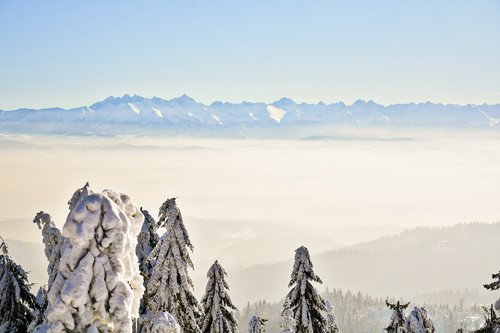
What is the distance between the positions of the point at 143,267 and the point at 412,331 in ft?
45.1

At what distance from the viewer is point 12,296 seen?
23.3 metres

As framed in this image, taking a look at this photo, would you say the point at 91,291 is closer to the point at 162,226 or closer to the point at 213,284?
the point at 162,226

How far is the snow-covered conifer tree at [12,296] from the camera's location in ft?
76.0

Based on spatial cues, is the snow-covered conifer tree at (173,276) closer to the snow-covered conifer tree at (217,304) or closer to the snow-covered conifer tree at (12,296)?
the snow-covered conifer tree at (217,304)

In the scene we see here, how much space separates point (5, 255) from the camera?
23734mm

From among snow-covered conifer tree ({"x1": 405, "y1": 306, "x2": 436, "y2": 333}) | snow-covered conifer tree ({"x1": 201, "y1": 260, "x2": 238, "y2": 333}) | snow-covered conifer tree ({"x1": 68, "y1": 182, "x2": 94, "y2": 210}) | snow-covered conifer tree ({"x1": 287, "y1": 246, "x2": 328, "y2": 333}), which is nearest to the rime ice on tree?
snow-covered conifer tree ({"x1": 405, "y1": 306, "x2": 436, "y2": 333})

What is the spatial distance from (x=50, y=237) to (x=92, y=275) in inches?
619

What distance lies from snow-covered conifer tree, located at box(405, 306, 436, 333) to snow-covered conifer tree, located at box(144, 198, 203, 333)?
1089 cm

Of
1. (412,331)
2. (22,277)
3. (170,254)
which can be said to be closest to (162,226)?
(170,254)

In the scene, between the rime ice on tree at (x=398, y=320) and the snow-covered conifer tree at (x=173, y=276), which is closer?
the snow-covered conifer tree at (x=173, y=276)

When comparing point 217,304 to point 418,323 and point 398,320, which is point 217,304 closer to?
point 398,320

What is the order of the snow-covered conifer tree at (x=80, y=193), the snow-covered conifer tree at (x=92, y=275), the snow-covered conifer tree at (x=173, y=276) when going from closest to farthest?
the snow-covered conifer tree at (x=92, y=275) → the snow-covered conifer tree at (x=80, y=193) → the snow-covered conifer tree at (x=173, y=276)

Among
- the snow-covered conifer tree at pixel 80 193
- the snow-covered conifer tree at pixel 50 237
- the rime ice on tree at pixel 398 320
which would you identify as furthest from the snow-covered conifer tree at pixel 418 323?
the snow-covered conifer tree at pixel 80 193

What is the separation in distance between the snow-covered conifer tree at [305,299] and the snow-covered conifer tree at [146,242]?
6974mm
